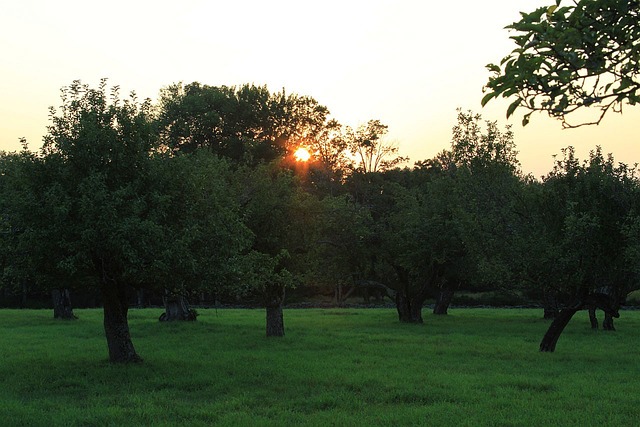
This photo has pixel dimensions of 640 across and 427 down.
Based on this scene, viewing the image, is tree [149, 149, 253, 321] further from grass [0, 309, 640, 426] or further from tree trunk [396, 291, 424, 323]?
tree trunk [396, 291, 424, 323]

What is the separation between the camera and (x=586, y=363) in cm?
2498

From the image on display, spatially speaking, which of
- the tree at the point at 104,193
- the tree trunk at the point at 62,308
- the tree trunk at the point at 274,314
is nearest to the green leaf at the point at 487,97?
the tree at the point at 104,193

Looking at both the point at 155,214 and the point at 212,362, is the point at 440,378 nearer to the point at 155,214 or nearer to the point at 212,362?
the point at 212,362

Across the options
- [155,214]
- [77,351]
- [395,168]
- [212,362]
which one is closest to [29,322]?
[77,351]

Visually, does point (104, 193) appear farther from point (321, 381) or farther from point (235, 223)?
point (321, 381)

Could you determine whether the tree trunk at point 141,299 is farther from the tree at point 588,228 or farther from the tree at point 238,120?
the tree at point 588,228

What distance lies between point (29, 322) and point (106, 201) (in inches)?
1246

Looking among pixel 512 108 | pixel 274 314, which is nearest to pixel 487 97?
pixel 512 108

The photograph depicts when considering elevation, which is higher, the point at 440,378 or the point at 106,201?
the point at 106,201

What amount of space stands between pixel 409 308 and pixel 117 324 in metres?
32.0

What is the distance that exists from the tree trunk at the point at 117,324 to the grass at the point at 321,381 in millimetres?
946

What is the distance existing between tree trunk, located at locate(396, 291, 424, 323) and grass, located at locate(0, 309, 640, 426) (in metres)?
14.4

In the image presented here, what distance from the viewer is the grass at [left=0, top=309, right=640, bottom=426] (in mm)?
14891

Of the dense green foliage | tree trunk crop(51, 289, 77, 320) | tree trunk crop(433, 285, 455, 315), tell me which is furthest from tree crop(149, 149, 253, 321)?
tree trunk crop(433, 285, 455, 315)
